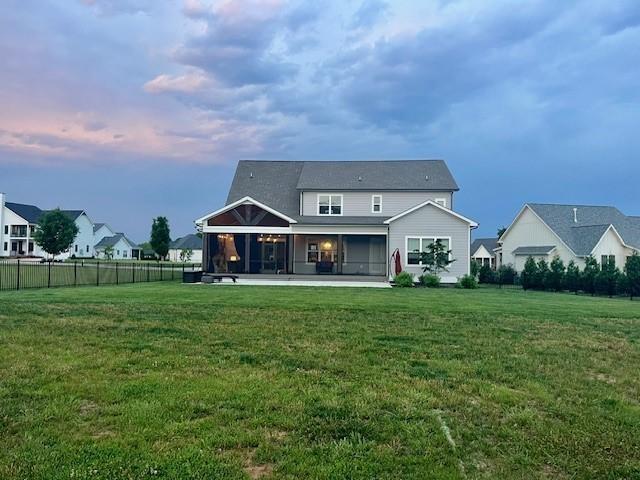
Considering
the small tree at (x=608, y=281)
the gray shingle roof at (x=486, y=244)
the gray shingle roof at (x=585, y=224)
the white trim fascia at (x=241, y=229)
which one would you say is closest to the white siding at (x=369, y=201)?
the white trim fascia at (x=241, y=229)

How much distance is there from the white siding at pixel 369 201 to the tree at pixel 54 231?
35.5 m

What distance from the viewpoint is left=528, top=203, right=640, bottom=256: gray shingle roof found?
107ft

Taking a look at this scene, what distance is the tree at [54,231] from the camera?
173 ft

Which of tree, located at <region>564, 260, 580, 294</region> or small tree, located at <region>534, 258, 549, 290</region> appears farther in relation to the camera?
small tree, located at <region>534, 258, 549, 290</region>

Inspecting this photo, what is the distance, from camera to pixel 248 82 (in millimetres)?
28172

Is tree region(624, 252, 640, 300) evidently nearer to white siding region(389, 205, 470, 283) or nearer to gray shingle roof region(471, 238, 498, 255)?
white siding region(389, 205, 470, 283)

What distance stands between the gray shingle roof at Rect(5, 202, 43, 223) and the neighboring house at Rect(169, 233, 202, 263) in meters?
23.7

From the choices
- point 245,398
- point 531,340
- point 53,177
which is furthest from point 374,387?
point 53,177

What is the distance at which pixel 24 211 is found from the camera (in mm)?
68000

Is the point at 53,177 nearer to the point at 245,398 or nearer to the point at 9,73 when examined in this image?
the point at 9,73

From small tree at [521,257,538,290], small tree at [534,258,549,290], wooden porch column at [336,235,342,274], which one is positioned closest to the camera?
small tree at [534,258,549,290]

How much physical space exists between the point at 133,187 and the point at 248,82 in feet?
60.3

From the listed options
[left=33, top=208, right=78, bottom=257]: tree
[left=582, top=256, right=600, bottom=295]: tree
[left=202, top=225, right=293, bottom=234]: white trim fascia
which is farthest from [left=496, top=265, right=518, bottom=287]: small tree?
[left=33, top=208, right=78, bottom=257]: tree

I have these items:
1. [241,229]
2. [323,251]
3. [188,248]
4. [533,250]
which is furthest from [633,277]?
[188,248]
